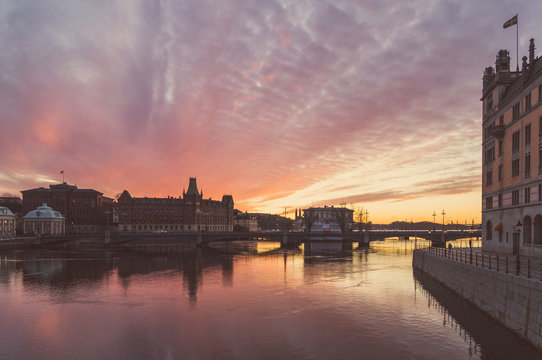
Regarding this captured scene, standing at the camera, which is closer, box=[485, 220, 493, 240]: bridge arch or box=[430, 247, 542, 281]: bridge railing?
box=[430, 247, 542, 281]: bridge railing

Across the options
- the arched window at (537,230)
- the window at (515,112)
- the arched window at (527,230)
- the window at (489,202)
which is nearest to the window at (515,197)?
the arched window at (527,230)

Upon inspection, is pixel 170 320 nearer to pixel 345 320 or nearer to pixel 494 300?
pixel 345 320

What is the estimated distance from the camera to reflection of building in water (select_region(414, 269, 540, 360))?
25297mm

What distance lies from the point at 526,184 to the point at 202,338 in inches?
1636

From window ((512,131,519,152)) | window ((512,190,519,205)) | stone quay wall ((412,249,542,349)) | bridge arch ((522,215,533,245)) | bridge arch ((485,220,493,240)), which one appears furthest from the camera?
bridge arch ((485,220,493,240))

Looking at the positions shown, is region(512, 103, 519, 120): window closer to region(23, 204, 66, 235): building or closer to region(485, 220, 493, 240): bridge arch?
region(485, 220, 493, 240): bridge arch

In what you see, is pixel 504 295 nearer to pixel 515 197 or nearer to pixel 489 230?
pixel 515 197

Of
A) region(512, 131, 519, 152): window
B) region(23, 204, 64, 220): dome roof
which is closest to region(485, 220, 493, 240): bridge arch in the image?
region(512, 131, 519, 152): window

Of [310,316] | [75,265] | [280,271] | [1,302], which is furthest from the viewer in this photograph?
[75,265]

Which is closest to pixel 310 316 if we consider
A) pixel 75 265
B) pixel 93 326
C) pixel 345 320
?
pixel 345 320

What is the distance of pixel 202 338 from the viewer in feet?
96.0

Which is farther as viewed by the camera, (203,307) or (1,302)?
(1,302)

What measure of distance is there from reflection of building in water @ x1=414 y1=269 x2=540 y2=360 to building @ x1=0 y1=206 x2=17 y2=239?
148687 mm

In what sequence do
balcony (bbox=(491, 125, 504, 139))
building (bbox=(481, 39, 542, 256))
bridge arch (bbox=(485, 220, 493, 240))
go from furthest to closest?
bridge arch (bbox=(485, 220, 493, 240)) < balcony (bbox=(491, 125, 504, 139)) < building (bbox=(481, 39, 542, 256))
